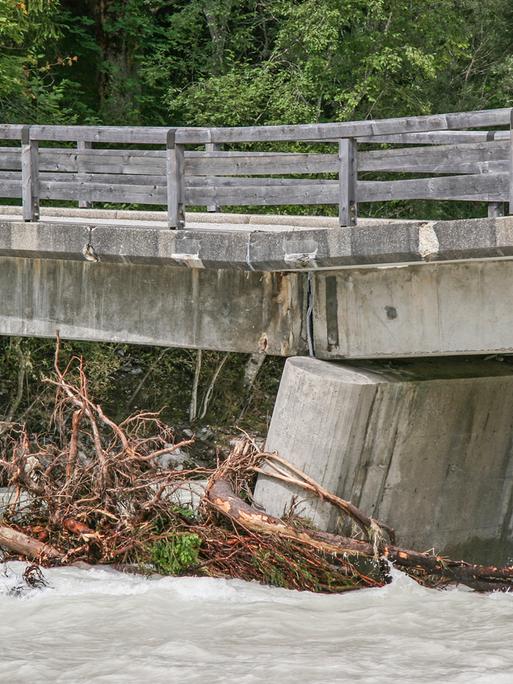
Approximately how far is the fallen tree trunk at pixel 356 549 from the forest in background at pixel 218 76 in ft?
25.9

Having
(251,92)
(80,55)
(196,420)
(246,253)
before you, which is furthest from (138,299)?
(80,55)

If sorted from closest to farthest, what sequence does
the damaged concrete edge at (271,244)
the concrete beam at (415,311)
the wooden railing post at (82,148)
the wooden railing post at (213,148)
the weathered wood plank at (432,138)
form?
the damaged concrete edge at (271,244), the weathered wood plank at (432,138), the concrete beam at (415,311), the wooden railing post at (82,148), the wooden railing post at (213,148)

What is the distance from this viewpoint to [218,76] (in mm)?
21312

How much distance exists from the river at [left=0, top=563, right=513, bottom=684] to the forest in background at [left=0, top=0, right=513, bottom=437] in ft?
26.8

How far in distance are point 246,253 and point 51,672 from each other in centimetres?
392

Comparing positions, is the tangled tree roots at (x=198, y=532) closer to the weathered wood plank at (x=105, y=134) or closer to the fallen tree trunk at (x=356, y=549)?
the fallen tree trunk at (x=356, y=549)

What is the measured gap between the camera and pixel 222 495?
33.3 feet

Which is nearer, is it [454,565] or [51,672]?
[51,672]

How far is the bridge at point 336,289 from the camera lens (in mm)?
9359

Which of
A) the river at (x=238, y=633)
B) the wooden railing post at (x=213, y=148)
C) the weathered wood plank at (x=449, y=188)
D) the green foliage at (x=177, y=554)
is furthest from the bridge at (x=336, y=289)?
the wooden railing post at (x=213, y=148)

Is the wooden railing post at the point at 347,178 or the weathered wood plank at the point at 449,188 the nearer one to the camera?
the weathered wood plank at the point at 449,188

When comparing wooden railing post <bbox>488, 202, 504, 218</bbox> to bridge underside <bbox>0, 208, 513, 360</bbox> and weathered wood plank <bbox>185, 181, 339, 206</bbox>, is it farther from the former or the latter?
weathered wood plank <bbox>185, 181, 339, 206</bbox>

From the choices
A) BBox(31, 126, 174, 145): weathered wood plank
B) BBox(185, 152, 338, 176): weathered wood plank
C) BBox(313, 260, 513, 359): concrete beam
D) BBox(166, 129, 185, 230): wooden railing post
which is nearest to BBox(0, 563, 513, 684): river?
BBox(313, 260, 513, 359): concrete beam

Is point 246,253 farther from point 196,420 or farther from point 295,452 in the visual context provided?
point 196,420
